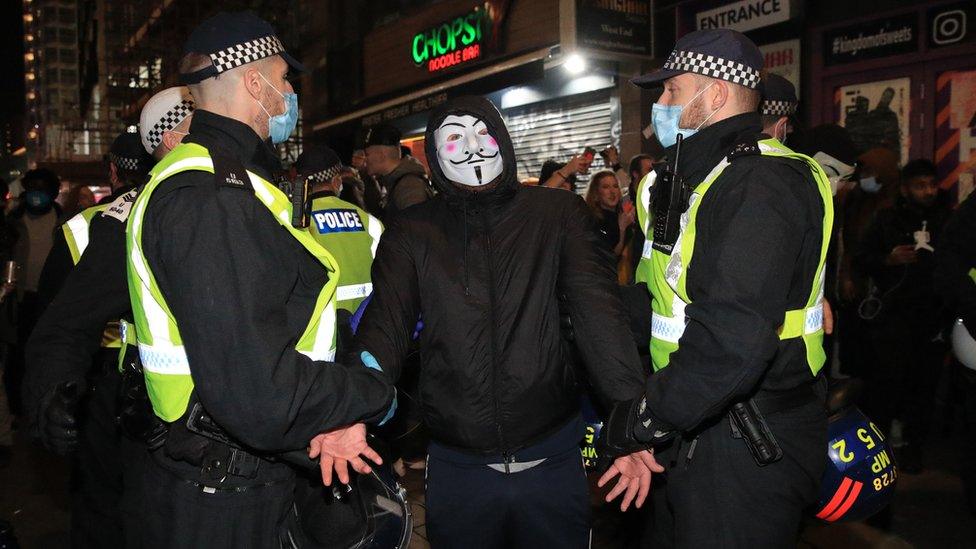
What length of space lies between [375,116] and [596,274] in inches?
536

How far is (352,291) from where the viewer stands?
4.63 meters

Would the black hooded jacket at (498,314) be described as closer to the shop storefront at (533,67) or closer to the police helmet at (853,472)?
the police helmet at (853,472)

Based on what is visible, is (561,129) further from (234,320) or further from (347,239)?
(234,320)

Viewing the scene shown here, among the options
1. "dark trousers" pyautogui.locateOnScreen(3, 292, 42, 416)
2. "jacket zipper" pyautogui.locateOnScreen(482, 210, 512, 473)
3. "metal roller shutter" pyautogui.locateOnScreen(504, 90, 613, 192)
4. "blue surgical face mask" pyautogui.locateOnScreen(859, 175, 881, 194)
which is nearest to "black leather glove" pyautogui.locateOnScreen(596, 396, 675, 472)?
"jacket zipper" pyautogui.locateOnScreen(482, 210, 512, 473)

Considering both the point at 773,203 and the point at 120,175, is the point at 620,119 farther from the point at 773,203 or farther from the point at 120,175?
the point at 773,203

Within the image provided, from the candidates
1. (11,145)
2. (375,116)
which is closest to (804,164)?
(375,116)

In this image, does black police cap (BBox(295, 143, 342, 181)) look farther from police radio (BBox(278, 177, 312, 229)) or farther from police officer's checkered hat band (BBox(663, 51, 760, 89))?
police officer's checkered hat band (BBox(663, 51, 760, 89))

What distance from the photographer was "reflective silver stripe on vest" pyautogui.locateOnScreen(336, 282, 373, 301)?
459 centimetres

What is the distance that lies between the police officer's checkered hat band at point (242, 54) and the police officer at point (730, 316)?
136 centimetres

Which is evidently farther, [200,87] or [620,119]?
[620,119]

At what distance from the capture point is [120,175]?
444cm

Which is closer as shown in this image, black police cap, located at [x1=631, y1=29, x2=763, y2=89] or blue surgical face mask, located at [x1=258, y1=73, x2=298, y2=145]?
blue surgical face mask, located at [x1=258, y1=73, x2=298, y2=145]

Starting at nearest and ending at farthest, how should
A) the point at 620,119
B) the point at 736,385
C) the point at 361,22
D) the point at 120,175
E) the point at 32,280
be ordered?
the point at 736,385
the point at 120,175
the point at 32,280
the point at 620,119
the point at 361,22

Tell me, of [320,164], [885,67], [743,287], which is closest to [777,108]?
[743,287]
